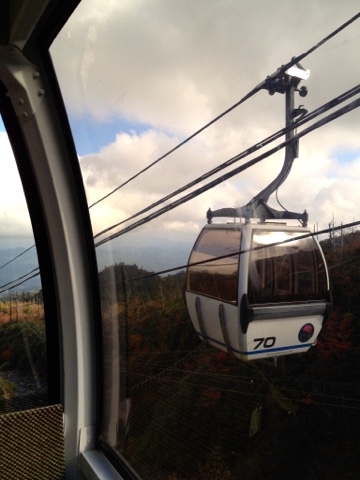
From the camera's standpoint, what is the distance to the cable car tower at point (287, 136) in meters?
0.86

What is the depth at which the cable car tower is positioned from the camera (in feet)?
2.82

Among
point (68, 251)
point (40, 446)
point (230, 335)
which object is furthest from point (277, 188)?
point (40, 446)

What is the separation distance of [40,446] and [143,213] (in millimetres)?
1039

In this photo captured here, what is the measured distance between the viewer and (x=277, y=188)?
3.15 feet

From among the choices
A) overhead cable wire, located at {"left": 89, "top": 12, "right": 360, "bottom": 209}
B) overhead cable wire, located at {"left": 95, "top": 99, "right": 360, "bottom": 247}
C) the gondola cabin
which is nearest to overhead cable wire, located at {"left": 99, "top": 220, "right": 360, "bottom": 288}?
the gondola cabin

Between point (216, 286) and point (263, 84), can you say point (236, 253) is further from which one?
point (263, 84)

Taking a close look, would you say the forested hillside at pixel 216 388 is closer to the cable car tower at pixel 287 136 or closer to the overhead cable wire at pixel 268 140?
the cable car tower at pixel 287 136

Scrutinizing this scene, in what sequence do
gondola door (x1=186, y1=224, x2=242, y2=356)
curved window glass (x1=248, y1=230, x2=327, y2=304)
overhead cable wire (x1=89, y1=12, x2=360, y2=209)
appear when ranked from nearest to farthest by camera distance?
overhead cable wire (x1=89, y1=12, x2=360, y2=209) → curved window glass (x1=248, y1=230, x2=327, y2=304) → gondola door (x1=186, y1=224, x2=242, y2=356)

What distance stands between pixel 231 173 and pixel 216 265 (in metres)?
0.34

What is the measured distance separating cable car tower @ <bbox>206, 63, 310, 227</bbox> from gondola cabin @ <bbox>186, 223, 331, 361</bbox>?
3 centimetres

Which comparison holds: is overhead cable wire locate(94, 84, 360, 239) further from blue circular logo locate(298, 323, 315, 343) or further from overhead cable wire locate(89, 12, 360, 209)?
blue circular logo locate(298, 323, 315, 343)

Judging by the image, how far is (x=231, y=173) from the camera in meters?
1.07

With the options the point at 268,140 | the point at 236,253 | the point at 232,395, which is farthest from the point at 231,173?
the point at 232,395

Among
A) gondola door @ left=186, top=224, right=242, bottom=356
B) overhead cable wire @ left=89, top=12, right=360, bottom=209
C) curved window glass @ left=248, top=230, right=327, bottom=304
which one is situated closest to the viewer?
overhead cable wire @ left=89, top=12, right=360, bottom=209
